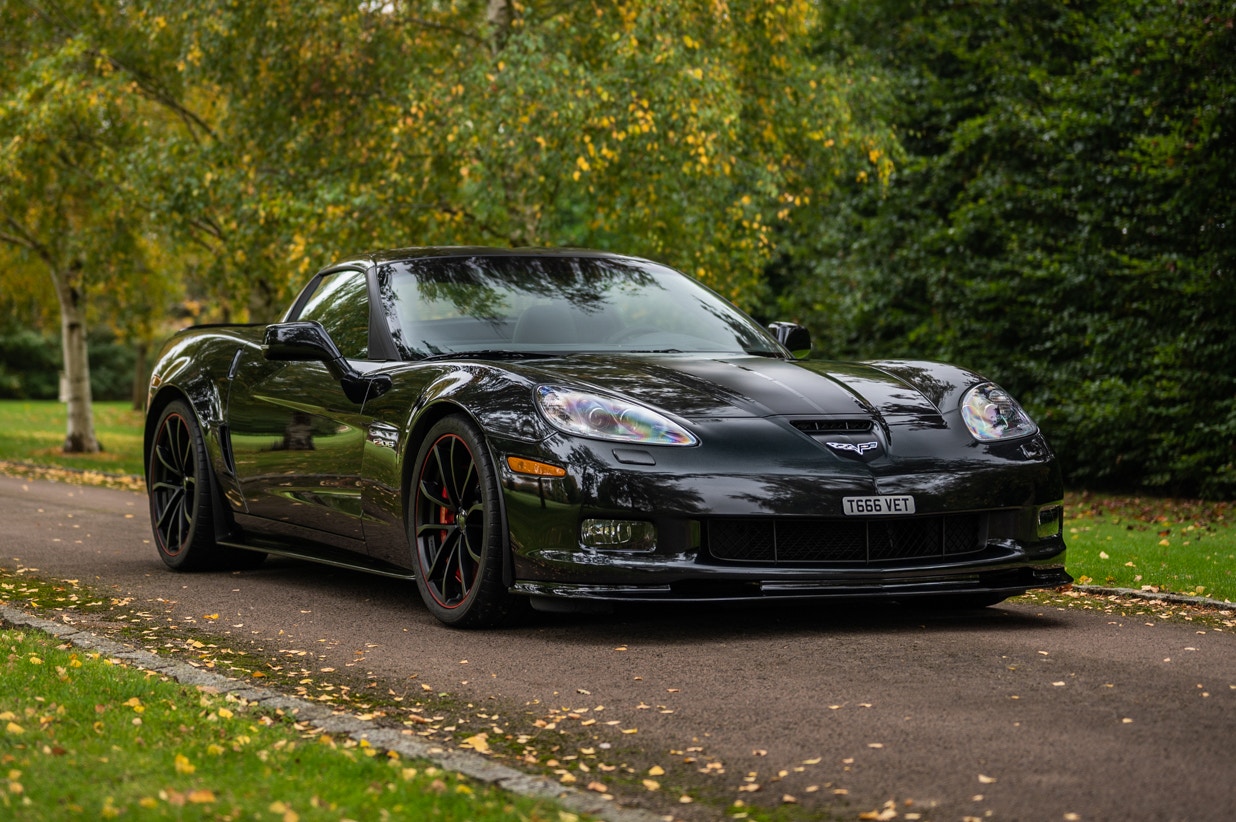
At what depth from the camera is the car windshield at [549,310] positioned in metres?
6.98

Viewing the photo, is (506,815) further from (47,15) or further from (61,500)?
(47,15)

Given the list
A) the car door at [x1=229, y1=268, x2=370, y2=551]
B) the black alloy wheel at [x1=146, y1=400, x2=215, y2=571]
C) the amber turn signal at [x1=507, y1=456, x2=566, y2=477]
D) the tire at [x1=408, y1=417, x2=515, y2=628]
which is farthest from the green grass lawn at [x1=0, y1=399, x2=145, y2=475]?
the amber turn signal at [x1=507, y1=456, x2=566, y2=477]

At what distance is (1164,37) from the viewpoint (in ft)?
44.8

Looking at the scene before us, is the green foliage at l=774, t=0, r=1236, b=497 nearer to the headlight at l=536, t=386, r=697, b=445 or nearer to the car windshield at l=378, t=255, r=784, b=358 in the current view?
the car windshield at l=378, t=255, r=784, b=358

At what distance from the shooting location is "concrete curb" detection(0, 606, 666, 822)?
12.3ft

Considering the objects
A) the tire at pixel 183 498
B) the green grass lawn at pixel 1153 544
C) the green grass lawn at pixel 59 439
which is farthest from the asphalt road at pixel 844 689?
the green grass lawn at pixel 59 439

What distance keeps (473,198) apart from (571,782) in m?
12.7

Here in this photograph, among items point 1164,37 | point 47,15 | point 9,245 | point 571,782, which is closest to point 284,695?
point 571,782

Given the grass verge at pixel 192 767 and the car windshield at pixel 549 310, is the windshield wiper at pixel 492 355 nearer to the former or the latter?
the car windshield at pixel 549 310

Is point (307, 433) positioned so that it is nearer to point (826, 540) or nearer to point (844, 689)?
point (826, 540)

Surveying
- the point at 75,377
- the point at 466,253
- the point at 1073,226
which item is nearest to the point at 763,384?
the point at 466,253

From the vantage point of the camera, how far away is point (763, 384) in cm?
629

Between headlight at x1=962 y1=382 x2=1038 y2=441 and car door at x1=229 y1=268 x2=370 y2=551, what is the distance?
253 centimetres

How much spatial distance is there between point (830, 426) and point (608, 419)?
84 cm
